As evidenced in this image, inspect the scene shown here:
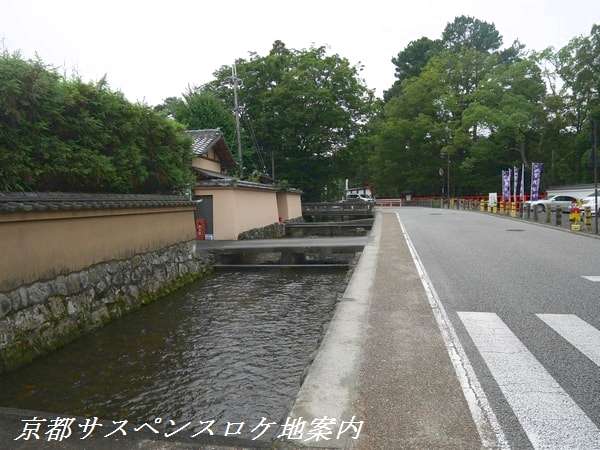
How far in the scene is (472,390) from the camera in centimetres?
350

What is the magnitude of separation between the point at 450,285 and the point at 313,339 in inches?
115

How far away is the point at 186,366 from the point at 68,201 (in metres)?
3.60

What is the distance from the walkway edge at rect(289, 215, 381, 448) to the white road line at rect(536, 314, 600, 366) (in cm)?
231

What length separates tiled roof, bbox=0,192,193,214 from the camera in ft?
18.7

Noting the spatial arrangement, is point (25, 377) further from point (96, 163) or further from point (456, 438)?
point (456, 438)

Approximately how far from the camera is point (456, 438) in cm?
282

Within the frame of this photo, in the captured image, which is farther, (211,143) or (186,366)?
(211,143)

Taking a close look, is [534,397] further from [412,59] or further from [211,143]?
[412,59]

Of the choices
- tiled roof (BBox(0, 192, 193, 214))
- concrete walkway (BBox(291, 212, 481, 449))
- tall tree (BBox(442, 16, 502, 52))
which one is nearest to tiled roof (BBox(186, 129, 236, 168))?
tiled roof (BBox(0, 192, 193, 214))

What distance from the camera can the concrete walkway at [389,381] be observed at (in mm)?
2889

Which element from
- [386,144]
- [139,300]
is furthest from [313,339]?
[386,144]

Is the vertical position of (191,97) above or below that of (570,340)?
above

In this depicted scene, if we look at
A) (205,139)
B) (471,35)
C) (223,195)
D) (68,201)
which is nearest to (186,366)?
(68,201)

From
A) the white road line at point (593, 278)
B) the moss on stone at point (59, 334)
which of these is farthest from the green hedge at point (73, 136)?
the white road line at point (593, 278)
